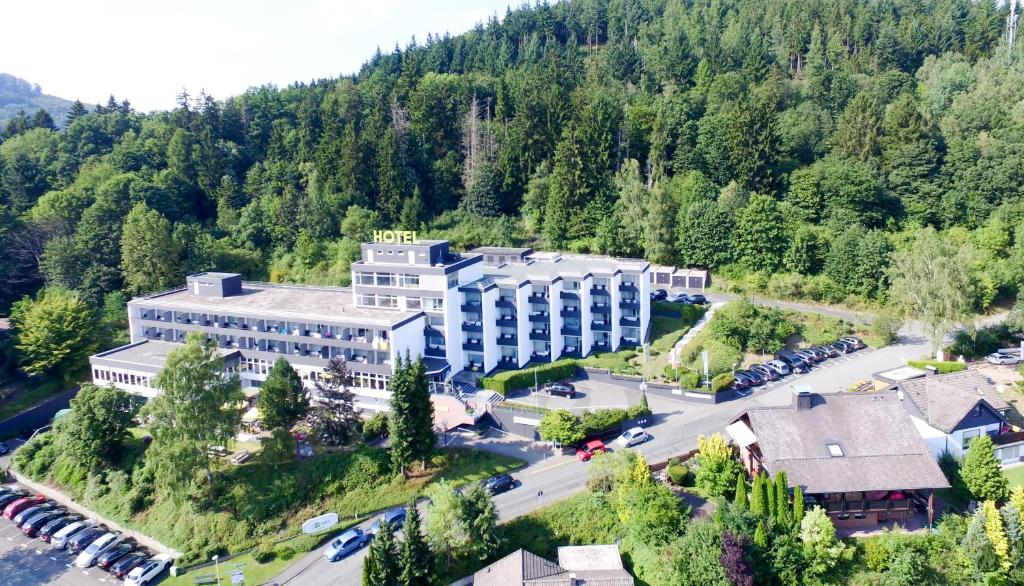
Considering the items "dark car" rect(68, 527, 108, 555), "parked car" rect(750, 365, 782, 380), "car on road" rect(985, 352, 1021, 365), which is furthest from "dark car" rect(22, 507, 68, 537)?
"car on road" rect(985, 352, 1021, 365)

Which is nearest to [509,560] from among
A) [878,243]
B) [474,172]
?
[878,243]

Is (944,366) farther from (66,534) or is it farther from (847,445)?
(66,534)

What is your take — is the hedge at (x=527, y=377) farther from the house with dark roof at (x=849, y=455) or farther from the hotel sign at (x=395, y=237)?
the house with dark roof at (x=849, y=455)

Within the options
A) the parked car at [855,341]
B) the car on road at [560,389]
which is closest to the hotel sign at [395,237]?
the car on road at [560,389]

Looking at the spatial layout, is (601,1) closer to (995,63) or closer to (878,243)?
(995,63)

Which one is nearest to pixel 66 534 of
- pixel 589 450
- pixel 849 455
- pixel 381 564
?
pixel 381 564

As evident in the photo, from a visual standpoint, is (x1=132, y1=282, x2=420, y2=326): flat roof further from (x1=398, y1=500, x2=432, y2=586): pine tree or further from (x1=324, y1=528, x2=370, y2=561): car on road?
(x1=398, y1=500, x2=432, y2=586): pine tree
